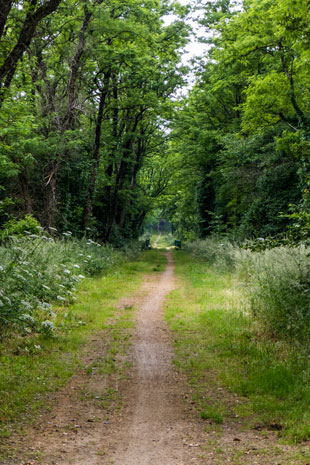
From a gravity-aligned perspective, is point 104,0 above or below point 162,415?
above

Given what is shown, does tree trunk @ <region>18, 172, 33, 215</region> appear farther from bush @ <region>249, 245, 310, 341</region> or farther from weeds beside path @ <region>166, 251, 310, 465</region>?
bush @ <region>249, 245, 310, 341</region>

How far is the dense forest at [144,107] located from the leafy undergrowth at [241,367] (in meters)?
3.79

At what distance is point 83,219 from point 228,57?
34.1ft

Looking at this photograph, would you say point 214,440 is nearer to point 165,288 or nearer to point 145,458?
point 145,458

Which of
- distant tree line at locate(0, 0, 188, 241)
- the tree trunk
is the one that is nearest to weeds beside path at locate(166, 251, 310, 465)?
distant tree line at locate(0, 0, 188, 241)

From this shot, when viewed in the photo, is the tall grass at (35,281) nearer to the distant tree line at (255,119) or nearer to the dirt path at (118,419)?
the dirt path at (118,419)

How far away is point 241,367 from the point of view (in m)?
6.89

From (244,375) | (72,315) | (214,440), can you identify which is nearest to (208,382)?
(244,375)

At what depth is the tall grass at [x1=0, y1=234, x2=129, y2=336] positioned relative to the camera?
758 centimetres

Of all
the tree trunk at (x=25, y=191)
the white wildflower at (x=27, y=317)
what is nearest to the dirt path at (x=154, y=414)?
the white wildflower at (x=27, y=317)

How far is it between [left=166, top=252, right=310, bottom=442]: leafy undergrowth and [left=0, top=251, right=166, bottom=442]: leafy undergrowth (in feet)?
6.18

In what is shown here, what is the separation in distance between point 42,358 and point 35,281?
115 inches

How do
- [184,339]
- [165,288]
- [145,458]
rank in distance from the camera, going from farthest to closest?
1. [165,288]
2. [184,339]
3. [145,458]

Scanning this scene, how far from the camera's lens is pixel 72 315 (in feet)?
32.0
